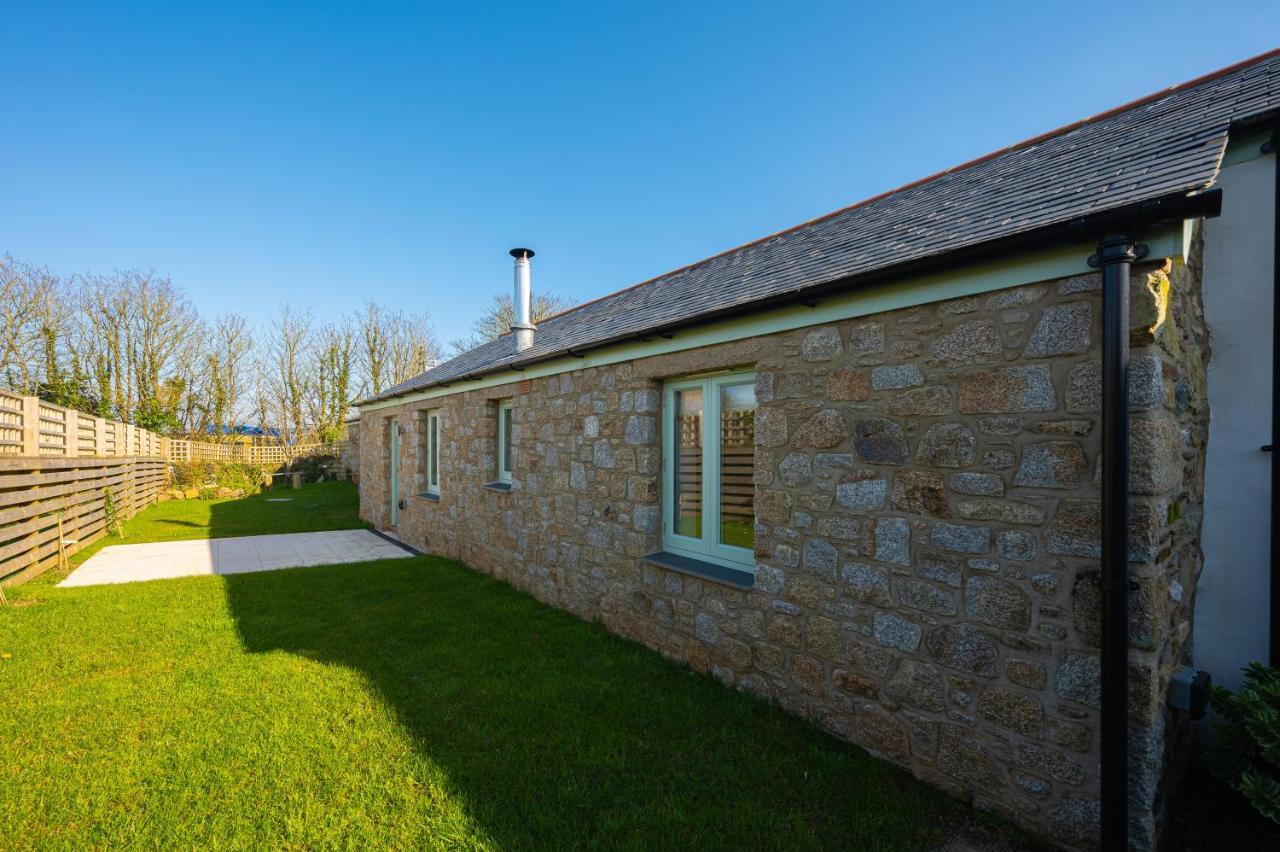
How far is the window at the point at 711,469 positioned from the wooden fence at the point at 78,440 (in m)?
8.57

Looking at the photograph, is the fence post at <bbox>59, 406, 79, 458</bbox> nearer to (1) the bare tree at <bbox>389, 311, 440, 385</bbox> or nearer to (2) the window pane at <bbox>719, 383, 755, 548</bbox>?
(2) the window pane at <bbox>719, 383, 755, 548</bbox>

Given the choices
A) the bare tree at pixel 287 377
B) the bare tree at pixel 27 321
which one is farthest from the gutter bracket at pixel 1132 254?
the bare tree at pixel 287 377

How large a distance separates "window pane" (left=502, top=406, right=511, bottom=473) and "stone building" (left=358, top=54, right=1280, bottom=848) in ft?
11.1

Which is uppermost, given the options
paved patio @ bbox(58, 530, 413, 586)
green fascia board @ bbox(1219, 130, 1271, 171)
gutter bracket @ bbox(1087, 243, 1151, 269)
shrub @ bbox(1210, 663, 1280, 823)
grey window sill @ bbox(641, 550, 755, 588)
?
green fascia board @ bbox(1219, 130, 1271, 171)

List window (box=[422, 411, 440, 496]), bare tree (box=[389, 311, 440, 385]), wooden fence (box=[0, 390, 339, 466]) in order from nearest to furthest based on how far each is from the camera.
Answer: wooden fence (box=[0, 390, 339, 466]) → window (box=[422, 411, 440, 496]) → bare tree (box=[389, 311, 440, 385])

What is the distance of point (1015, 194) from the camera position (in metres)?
3.34

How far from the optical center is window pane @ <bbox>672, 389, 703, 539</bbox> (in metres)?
4.54

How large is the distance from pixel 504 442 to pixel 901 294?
6006 mm

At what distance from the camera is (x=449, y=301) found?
20234mm

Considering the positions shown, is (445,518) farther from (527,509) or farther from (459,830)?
(459,830)

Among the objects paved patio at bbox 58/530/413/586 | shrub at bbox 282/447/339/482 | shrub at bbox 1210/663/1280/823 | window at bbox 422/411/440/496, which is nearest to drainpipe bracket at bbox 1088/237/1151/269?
shrub at bbox 1210/663/1280/823

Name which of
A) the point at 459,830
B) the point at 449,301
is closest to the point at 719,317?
the point at 459,830

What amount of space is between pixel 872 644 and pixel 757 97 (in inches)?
280

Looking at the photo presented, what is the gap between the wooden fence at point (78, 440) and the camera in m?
7.20
